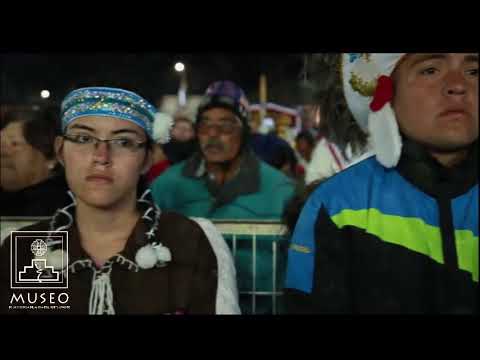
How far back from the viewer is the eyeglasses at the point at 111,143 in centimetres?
256

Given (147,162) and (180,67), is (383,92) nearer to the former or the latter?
(180,67)

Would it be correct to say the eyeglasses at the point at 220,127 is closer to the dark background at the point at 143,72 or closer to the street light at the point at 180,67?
the dark background at the point at 143,72

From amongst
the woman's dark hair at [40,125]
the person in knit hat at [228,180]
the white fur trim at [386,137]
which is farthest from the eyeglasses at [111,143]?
the white fur trim at [386,137]

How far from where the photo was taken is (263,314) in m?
2.79

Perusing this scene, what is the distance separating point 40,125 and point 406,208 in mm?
1732

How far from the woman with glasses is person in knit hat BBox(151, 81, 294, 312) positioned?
0.13 meters

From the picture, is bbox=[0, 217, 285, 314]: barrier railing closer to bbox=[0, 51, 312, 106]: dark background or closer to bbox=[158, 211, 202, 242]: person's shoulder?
bbox=[158, 211, 202, 242]: person's shoulder

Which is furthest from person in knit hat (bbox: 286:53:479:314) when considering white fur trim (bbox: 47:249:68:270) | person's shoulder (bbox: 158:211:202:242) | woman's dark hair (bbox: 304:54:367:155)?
white fur trim (bbox: 47:249:68:270)

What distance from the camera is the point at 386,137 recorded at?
101 inches

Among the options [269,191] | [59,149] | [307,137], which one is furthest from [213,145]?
[59,149]

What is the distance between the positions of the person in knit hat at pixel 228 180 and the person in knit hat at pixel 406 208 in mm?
252

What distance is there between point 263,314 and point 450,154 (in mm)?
1154

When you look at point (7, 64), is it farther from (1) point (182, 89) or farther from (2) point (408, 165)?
(2) point (408, 165)

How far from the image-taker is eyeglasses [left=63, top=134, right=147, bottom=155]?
101 inches
